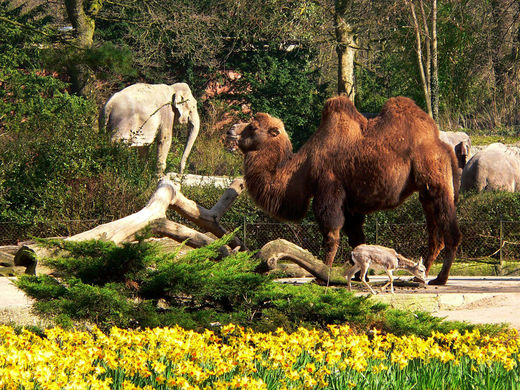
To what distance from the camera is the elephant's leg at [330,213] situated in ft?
29.5

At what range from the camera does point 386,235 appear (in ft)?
48.9

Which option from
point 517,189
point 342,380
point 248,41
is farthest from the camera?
point 248,41

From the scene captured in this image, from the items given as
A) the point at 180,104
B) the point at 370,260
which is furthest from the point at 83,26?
the point at 370,260

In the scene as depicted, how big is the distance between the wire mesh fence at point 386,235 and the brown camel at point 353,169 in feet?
16.5

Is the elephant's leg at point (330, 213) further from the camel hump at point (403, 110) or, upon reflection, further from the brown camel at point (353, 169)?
the camel hump at point (403, 110)

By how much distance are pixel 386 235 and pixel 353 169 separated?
5.99 meters

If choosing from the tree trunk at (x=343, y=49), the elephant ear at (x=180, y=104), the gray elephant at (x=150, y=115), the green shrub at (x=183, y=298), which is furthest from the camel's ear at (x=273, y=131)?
the tree trunk at (x=343, y=49)

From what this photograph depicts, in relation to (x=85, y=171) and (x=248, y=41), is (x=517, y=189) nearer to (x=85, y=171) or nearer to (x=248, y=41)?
(x=85, y=171)

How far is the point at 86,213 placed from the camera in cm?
1527

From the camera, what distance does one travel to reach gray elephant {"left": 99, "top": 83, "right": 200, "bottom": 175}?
1819 centimetres

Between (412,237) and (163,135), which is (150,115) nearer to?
(163,135)

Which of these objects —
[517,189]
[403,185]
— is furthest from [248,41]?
[403,185]

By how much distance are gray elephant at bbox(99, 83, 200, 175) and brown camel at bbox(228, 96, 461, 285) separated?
8360 mm

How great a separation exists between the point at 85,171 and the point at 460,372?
1202 centimetres
